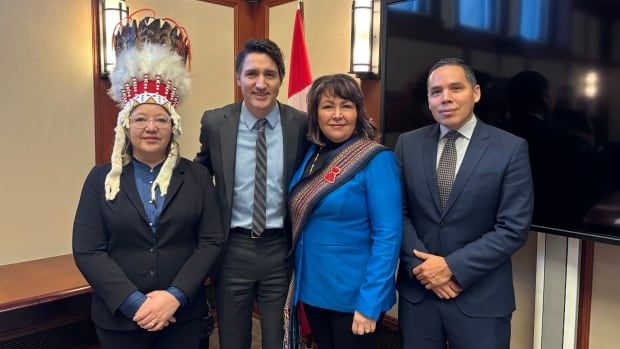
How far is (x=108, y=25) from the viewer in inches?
107

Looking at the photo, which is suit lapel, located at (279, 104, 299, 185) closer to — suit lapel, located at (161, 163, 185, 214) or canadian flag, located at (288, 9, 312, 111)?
suit lapel, located at (161, 163, 185, 214)

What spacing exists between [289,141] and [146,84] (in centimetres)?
55

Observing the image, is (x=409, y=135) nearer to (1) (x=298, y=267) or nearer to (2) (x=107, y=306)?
(1) (x=298, y=267)

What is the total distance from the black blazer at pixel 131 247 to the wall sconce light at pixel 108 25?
4.28 ft

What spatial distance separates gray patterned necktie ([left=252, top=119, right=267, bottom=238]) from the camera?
1807 millimetres

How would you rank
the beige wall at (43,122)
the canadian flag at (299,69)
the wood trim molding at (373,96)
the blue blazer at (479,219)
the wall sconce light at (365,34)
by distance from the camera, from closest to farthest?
the blue blazer at (479,219)
the beige wall at (43,122)
the wall sconce light at (365,34)
the wood trim molding at (373,96)
the canadian flag at (299,69)

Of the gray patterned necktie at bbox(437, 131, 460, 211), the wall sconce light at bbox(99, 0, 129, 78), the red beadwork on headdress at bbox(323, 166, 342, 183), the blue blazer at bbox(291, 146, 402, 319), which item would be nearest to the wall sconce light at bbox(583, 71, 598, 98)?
the gray patterned necktie at bbox(437, 131, 460, 211)

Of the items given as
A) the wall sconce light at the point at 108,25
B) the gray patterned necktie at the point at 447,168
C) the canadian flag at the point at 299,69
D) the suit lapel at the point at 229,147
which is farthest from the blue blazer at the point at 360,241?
the wall sconce light at the point at 108,25

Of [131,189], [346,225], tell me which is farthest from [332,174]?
[131,189]

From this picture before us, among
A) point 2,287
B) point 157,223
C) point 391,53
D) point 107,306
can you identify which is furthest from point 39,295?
point 391,53

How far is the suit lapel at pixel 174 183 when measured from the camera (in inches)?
64.6

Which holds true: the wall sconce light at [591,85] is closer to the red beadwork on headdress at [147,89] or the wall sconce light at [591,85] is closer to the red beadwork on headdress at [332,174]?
the red beadwork on headdress at [332,174]

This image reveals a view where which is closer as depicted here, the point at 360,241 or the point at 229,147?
the point at 360,241

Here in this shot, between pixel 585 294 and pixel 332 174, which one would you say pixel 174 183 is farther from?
pixel 585 294
